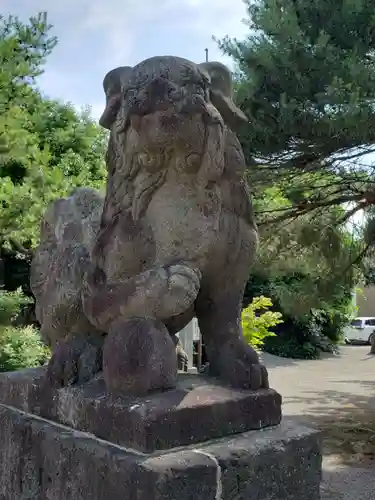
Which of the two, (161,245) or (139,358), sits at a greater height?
(161,245)

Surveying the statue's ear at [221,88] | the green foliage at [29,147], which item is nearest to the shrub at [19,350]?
the green foliage at [29,147]

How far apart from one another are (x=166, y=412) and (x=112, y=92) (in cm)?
99

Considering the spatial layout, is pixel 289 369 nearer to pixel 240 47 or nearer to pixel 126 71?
pixel 240 47

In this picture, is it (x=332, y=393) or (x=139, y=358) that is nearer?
(x=139, y=358)

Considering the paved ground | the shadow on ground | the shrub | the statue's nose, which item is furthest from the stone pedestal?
the shrub

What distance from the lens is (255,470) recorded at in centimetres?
149

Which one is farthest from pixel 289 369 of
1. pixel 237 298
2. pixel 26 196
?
pixel 237 298

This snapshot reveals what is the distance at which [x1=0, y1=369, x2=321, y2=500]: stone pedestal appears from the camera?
1376 mm

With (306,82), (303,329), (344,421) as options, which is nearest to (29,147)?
(306,82)

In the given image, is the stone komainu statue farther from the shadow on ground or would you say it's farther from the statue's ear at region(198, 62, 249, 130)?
the shadow on ground

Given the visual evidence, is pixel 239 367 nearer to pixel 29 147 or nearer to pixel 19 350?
pixel 19 350

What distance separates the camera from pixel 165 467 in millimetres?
1336

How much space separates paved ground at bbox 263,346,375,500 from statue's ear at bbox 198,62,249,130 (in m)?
3.10

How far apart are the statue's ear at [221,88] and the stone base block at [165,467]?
0.99 metres
